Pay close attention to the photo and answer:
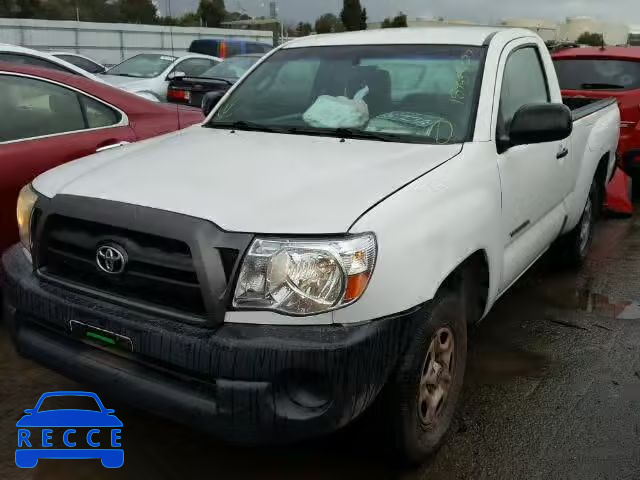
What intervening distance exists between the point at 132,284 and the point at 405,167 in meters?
1.17

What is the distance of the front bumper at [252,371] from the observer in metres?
2.21

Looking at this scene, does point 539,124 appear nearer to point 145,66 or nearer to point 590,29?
point 145,66

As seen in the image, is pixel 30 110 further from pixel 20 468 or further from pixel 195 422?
pixel 195 422

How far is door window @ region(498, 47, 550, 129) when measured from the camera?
3.60m

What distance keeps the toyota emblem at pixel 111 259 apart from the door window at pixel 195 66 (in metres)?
10.1

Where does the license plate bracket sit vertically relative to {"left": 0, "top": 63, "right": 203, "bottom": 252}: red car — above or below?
below

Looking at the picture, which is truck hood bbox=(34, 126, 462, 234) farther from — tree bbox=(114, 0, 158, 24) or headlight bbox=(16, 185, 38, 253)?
tree bbox=(114, 0, 158, 24)

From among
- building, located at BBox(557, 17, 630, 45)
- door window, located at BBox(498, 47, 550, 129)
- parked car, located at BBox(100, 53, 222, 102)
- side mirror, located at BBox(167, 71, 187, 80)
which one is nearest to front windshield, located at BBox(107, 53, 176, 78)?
parked car, located at BBox(100, 53, 222, 102)

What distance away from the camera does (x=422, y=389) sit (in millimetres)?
2682

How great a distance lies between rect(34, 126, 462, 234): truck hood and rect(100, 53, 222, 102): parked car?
8.03 m

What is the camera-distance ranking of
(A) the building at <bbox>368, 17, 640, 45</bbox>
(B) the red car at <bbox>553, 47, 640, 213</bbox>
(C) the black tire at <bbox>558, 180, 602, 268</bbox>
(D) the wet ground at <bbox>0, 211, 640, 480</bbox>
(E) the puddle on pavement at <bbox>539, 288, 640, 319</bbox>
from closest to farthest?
(D) the wet ground at <bbox>0, 211, 640, 480</bbox>
(E) the puddle on pavement at <bbox>539, 288, 640, 319</bbox>
(C) the black tire at <bbox>558, 180, 602, 268</bbox>
(B) the red car at <bbox>553, 47, 640, 213</bbox>
(A) the building at <bbox>368, 17, 640, 45</bbox>

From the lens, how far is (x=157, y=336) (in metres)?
2.32

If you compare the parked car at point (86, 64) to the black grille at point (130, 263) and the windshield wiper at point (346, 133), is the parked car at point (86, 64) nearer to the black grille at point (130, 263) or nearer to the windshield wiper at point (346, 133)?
the windshield wiper at point (346, 133)

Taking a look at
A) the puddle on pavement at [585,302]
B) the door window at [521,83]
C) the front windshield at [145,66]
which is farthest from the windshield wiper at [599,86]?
the front windshield at [145,66]
